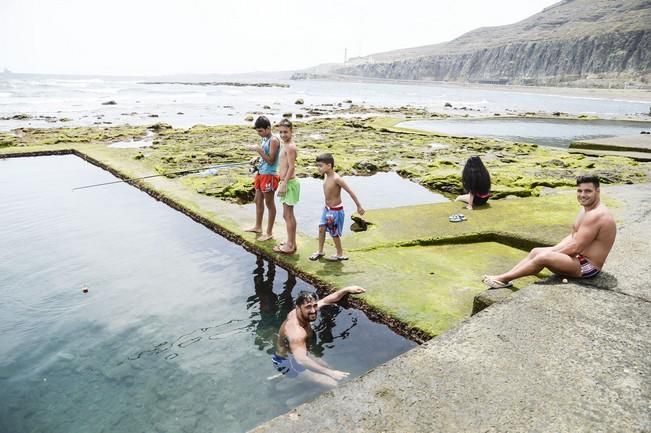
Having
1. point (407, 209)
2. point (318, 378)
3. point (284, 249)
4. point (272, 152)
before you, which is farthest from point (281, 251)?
point (407, 209)

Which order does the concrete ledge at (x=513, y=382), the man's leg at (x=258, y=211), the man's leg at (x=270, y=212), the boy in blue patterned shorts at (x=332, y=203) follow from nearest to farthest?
the concrete ledge at (x=513, y=382), the boy in blue patterned shorts at (x=332, y=203), the man's leg at (x=270, y=212), the man's leg at (x=258, y=211)

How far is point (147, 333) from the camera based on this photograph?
19.6 feet

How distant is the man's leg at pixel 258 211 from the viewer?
349 inches

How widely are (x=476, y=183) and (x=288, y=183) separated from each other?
5.42m

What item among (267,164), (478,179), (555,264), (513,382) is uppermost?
(267,164)

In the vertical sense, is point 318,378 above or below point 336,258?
below

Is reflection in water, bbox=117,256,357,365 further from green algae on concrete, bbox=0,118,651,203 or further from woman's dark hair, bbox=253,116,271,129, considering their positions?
green algae on concrete, bbox=0,118,651,203

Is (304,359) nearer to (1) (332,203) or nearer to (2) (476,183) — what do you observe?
(1) (332,203)

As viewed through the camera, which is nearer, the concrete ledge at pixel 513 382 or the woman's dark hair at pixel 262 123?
the concrete ledge at pixel 513 382

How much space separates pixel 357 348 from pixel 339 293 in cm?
108

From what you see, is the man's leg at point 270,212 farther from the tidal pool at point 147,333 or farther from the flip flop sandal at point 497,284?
the flip flop sandal at point 497,284

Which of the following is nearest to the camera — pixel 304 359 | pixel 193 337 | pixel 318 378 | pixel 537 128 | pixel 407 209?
pixel 318 378

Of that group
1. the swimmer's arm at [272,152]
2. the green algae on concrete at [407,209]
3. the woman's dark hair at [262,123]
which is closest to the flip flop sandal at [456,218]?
the green algae on concrete at [407,209]

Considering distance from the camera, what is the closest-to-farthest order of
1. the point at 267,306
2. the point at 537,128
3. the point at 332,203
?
the point at 267,306, the point at 332,203, the point at 537,128
